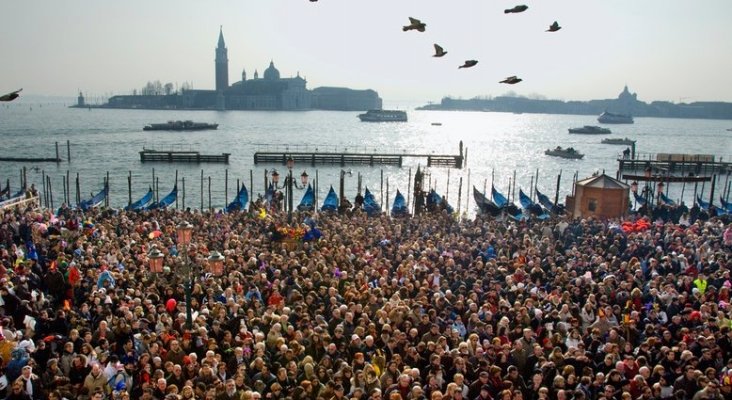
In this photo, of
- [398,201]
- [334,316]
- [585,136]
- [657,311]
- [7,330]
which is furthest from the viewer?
[585,136]

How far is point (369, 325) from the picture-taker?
9570 mm

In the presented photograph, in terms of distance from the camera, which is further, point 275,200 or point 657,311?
point 275,200

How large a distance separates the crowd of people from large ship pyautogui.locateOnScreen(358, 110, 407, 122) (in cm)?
16726

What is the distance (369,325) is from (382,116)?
583 ft

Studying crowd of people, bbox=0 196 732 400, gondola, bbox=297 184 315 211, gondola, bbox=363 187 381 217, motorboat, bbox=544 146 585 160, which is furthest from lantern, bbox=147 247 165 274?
motorboat, bbox=544 146 585 160

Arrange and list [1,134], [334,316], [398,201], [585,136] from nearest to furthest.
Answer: [334,316], [398,201], [1,134], [585,136]

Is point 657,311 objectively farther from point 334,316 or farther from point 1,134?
point 1,134

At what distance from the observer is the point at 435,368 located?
8.20 m

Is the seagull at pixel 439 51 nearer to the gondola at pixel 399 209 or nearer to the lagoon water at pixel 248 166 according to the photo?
the gondola at pixel 399 209

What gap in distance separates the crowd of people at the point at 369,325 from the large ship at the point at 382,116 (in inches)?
6585

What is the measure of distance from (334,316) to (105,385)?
136 inches

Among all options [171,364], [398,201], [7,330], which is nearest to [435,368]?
[171,364]

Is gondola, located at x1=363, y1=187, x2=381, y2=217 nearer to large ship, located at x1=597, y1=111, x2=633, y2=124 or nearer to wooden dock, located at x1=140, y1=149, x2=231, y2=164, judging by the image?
wooden dock, located at x1=140, y1=149, x2=231, y2=164

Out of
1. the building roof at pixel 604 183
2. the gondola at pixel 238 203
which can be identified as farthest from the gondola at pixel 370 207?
the building roof at pixel 604 183
